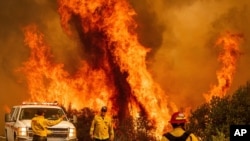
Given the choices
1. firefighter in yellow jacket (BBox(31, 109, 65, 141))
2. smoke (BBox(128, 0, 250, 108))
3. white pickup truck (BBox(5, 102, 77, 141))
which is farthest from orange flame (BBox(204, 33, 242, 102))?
firefighter in yellow jacket (BBox(31, 109, 65, 141))

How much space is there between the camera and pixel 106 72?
41469 millimetres

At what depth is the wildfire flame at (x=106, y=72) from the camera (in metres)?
39.5

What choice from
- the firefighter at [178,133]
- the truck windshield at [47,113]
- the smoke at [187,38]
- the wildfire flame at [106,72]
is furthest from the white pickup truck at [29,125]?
the smoke at [187,38]

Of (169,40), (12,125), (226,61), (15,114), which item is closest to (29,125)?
(12,125)

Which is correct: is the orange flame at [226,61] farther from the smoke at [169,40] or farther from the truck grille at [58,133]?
the truck grille at [58,133]

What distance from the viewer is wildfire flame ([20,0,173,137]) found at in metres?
39.5

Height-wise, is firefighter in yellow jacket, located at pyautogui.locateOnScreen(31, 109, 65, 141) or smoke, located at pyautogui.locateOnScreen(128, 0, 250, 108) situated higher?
smoke, located at pyautogui.locateOnScreen(128, 0, 250, 108)

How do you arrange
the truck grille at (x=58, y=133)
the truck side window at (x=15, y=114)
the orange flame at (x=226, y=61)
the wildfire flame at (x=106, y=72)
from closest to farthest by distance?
1. the truck grille at (x=58, y=133)
2. the truck side window at (x=15, y=114)
3. the wildfire flame at (x=106, y=72)
4. the orange flame at (x=226, y=61)

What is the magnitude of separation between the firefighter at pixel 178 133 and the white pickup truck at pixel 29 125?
501 inches

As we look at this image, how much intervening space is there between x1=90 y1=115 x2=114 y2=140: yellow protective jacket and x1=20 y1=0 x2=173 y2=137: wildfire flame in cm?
1822

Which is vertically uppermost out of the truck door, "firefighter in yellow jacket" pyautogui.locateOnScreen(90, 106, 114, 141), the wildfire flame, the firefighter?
the wildfire flame

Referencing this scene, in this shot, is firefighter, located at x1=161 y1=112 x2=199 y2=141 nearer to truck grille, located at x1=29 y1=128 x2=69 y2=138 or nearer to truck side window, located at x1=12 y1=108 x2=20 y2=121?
truck grille, located at x1=29 y1=128 x2=69 y2=138

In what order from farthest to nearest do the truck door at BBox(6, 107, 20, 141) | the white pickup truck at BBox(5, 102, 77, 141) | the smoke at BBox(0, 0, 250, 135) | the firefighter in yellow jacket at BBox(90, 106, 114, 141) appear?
the smoke at BBox(0, 0, 250, 135) < the truck door at BBox(6, 107, 20, 141) < the white pickup truck at BBox(5, 102, 77, 141) < the firefighter in yellow jacket at BBox(90, 106, 114, 141)

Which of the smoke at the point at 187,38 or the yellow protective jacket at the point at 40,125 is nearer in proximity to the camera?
the yellow protective jacket at the point at 40,125
